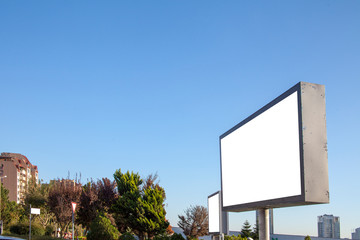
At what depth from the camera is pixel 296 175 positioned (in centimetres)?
902

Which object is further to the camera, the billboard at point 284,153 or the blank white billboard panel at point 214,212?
the blank white billboard panel at point 214,212

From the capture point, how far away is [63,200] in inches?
1193

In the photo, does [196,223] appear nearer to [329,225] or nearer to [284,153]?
[284,153]

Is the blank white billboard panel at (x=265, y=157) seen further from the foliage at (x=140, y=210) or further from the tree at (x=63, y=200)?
the tree at (x=63, y=200)

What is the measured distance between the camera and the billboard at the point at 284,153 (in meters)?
8.70

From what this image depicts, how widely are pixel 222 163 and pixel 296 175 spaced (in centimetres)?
563

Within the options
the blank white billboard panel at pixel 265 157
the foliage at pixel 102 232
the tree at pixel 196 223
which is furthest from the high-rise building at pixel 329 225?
the blank white billboard panel at pixel 265 157

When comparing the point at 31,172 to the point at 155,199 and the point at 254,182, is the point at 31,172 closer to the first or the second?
the point at 155,199

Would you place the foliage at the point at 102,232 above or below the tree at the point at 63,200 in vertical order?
below

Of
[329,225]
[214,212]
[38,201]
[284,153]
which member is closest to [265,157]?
[284,153]

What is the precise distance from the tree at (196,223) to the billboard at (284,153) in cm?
2942

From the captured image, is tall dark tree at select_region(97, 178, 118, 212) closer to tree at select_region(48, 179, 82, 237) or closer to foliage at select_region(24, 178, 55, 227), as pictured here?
tree at select_region(48, 179, 82, 237)

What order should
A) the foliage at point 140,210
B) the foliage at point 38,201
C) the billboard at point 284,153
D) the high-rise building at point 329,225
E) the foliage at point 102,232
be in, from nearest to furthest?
1. the billboard at point 284,153
2. the foliage at point 102,232
3. the foliage at point 140,210
4. the foliage at point 38,201
5. the high-rise building at point 329,225

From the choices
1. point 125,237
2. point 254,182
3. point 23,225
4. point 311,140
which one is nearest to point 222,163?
point 254,182
